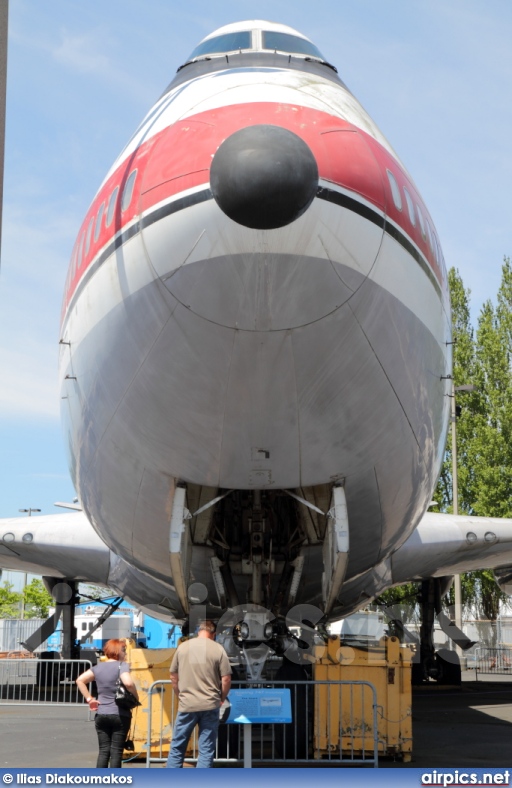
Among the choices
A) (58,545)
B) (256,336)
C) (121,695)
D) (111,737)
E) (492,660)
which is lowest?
(492,660)

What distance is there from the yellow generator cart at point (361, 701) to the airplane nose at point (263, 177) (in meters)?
4.59

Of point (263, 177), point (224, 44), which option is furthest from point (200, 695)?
point (224, 44)

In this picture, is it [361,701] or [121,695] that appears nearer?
[121,695]

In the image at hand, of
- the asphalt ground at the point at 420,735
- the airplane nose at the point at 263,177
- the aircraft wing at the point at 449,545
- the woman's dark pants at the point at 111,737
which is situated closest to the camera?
the airplane nose at the point at 263,177

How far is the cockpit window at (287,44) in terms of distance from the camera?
303 inches

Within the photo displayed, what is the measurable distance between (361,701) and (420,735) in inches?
81.3

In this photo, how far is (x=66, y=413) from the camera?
25.4 feet

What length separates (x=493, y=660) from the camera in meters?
31.2

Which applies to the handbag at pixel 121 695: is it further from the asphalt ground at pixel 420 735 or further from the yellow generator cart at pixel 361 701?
the yellow generator cart at pixel 361 701

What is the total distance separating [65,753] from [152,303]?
15.9 feet

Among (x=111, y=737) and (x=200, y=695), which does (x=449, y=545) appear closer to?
(x=111, y=737)

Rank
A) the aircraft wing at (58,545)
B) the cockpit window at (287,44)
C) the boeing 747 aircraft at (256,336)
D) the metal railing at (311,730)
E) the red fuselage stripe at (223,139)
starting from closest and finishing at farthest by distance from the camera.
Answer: the boeing 747 aircraft at (256,336) < the red fuselage stripe at (223,139) < the cockpit window at (287,44) < the metal railing at (311,730) < the aircraft wing at (58,545)

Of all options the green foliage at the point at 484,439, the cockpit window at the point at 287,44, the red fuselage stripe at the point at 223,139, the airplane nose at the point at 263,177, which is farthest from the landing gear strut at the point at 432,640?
the green foliage at the point at 484,439

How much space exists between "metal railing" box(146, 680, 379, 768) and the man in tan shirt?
4.81ft
